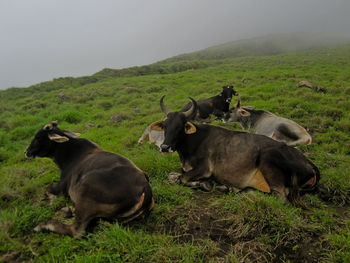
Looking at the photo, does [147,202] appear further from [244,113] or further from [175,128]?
[244,113]

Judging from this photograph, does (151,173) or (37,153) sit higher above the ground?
(37,153)

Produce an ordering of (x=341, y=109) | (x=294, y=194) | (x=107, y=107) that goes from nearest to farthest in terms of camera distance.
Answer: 1. (x=294, y=194)
2. (x=341, y=109)
3. (x=107, y=107)

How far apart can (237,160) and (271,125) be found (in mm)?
3412

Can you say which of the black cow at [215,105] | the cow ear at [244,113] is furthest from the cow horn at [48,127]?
the black cow at [215,105]

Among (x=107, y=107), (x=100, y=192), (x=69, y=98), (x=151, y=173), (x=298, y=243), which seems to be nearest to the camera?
(x=298, y=243)

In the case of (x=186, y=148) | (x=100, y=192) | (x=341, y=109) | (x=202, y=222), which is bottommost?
(x=341, y=109)

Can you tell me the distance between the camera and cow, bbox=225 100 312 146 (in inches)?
268

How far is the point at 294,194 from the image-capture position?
4039 millimetres

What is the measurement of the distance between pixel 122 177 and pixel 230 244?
5.67ft

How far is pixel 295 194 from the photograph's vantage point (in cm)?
404

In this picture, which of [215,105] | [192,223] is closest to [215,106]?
[215,105]

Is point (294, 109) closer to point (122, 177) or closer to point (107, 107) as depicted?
point (122, 177)

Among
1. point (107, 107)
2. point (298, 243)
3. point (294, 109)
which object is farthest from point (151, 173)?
point (107, 107)

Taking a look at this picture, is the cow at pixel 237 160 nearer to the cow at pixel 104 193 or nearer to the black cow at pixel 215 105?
the cow at pixel 104 193
